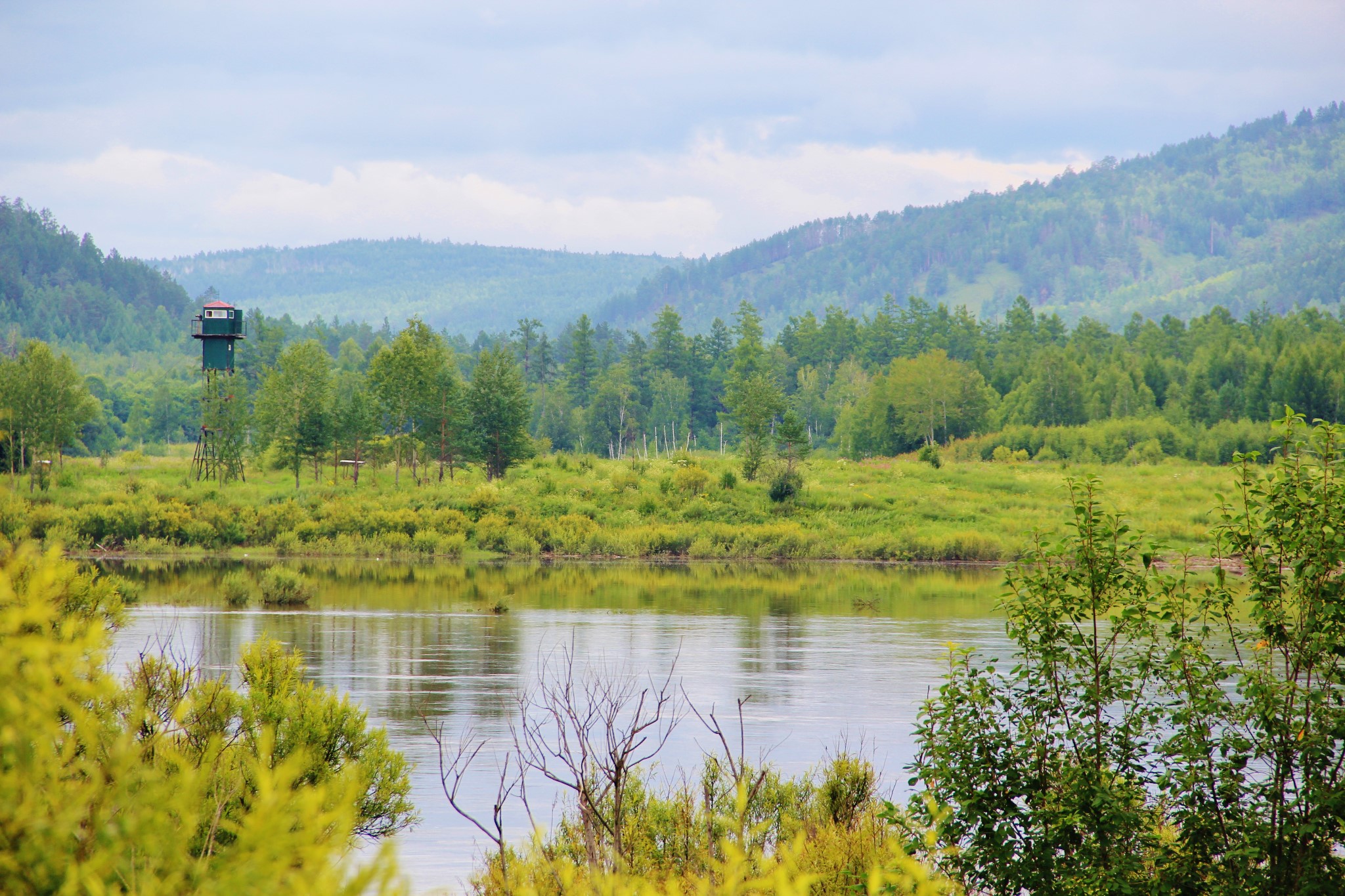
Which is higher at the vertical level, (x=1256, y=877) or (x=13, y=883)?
(x=13, y=883)

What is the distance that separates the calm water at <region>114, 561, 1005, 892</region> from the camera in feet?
62.1

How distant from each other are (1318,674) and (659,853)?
6269 mm

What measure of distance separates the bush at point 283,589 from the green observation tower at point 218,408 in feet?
102

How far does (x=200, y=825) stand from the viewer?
7516mm

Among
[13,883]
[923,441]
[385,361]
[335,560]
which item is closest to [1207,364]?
[923,441]

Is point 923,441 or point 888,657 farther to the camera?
point 923,441

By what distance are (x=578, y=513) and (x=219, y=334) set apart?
23312 millimetres

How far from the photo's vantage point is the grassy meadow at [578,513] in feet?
183

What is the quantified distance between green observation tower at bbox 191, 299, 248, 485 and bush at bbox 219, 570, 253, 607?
3075cm

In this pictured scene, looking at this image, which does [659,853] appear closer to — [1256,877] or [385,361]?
[1256,877]

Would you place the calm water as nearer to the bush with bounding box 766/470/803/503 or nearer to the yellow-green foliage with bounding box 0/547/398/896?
the yellow-green foliage with bounding box 0/547/398/896

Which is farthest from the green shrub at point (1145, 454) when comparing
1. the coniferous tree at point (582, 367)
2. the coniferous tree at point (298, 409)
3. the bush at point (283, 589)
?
the bush at point (283, 589)

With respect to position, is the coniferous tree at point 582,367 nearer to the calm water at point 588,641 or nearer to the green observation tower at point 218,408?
the green observation tower at point 218,408

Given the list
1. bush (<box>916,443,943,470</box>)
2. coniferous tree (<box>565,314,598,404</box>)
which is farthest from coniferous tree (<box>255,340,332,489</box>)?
coniferous tree (<box>565,314,598,404</box>)
